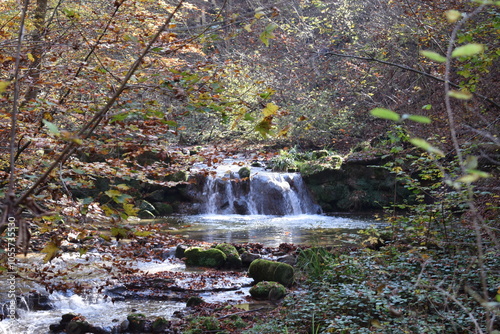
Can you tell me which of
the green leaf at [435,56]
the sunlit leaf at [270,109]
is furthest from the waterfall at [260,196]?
the green leaf at [435,56]

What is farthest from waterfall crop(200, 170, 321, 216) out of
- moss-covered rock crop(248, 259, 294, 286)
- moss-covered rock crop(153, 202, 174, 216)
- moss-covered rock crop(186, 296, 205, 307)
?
moss-covered rock crop(186, 296, 205, 307)

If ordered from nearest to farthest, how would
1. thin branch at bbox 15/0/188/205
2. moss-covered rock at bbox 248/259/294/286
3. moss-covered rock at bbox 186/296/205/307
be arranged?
thin branch at bbox 15/0/188/205
moss-covered rock at bbox 186/296/205/307
moss-covered rock at bbox 248/259/294/286

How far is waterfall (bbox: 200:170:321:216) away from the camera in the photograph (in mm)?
15819

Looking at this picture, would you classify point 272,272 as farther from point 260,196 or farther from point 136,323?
point 260,196

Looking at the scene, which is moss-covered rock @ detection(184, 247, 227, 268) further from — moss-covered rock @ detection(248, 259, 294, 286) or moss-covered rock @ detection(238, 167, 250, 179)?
moss-covered rock @ detection(238, 167, 250, 179)

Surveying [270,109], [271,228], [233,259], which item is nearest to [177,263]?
[233,259]

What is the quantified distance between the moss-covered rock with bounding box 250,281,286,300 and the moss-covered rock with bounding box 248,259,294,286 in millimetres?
372

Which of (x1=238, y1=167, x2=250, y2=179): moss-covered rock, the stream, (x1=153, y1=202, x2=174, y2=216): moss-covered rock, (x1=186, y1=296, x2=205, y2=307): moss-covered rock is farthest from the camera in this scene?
(x1=238, y1=167, x2=250, y2=179): moss-covered rock

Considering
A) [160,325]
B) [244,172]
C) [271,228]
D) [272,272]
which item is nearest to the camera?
[160,325]

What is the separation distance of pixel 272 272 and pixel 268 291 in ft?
2.18

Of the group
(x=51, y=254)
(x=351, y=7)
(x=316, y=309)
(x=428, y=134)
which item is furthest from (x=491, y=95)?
(x=351, y=7)

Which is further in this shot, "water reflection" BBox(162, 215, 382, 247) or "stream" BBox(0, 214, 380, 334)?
"water reflection" BBox(162, 215, 382, 247)

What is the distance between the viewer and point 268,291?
6820 millimetres

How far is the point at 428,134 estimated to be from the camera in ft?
26.2
